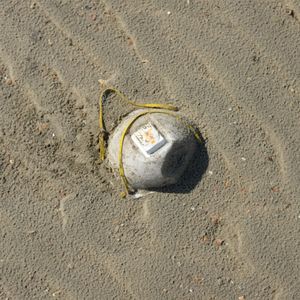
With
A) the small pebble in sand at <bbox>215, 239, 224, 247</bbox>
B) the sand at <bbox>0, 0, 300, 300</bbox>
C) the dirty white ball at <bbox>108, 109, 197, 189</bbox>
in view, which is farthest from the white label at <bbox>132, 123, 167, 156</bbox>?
the small pebble in sand at <bbox>215, 239, 224, 247</bbox>

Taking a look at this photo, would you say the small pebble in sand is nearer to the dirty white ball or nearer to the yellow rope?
the dirty white ball

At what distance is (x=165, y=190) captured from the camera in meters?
1.91

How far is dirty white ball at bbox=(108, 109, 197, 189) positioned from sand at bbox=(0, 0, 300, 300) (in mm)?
58

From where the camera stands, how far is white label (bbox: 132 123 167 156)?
5.95 ft

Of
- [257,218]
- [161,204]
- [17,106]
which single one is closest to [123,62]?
[17,106]

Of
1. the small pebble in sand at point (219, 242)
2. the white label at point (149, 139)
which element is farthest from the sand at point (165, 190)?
the white label at point (149, 139)

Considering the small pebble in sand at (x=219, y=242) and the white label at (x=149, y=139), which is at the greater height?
the white label at (x=149, y=139)

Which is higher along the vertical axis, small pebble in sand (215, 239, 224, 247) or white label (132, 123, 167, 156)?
white label (132, 123, 167, 156)

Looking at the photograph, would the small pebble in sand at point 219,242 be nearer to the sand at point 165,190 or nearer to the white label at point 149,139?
the sand at point 165,190

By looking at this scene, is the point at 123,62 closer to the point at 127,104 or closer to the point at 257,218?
the point at 127,104

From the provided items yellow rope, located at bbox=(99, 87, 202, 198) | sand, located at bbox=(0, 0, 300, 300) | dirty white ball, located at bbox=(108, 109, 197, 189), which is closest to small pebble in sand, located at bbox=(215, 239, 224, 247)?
sand, located at bbox=(0, 0, 300, 300)

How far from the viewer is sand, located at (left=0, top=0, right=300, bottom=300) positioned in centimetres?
189

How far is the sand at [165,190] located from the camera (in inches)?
74.5

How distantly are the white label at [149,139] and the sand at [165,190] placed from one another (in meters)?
0.17
